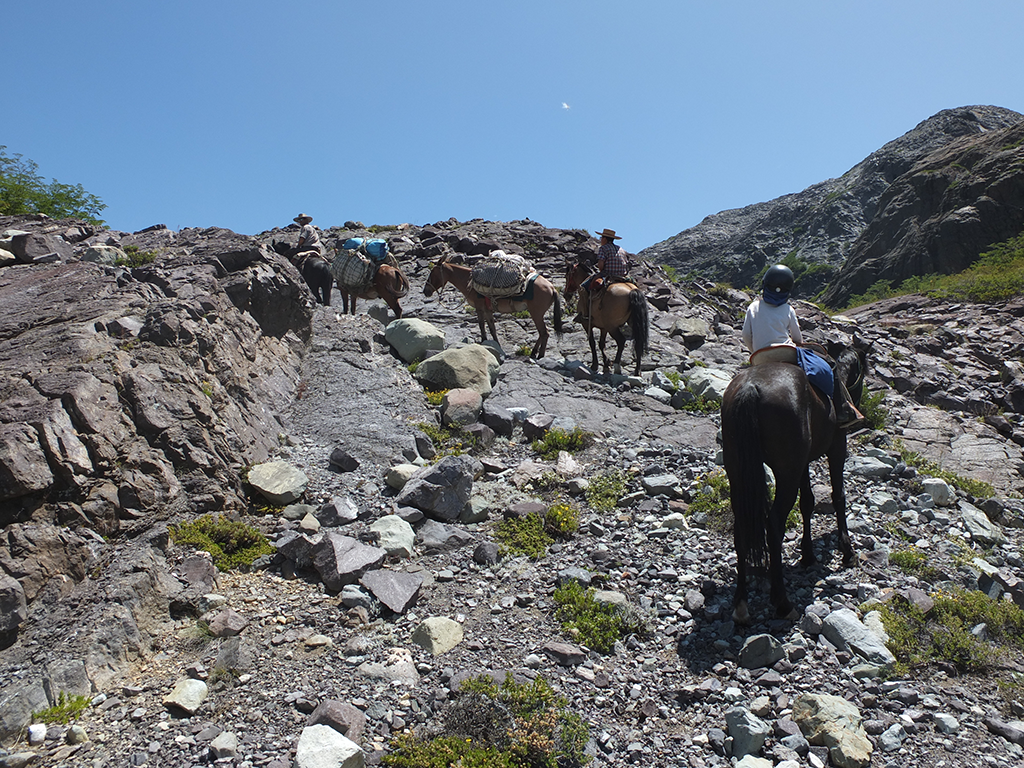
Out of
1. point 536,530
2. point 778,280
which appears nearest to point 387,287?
point 536,530

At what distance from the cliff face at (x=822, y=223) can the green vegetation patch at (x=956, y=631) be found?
167ft

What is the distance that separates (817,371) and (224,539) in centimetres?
558

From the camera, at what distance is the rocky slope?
3.49 meters

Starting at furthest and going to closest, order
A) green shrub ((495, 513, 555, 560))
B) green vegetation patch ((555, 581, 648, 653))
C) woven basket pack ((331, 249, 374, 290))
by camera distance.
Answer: woven basket pack ((331, 249, 374, 290)) < green shrub ((495, 513, 555, 560)) < green vegetation patch ((555, 581, 648, 653))

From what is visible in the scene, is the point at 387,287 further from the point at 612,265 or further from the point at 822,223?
the point at 822,223

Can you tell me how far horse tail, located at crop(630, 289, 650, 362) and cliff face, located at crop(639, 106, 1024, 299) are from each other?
4468 centimetres

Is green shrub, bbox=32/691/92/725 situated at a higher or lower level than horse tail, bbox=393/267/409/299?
lower

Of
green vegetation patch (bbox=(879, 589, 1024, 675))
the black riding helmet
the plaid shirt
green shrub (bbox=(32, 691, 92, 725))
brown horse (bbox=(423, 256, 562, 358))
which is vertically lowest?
green vegetation patch (bbox=(879, 589, 1024, 675))

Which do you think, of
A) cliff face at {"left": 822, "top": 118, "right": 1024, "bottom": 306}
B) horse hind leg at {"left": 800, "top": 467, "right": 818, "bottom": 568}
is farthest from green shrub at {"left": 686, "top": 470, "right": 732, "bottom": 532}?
cliff face at {"left": 822, "top": 118, "right": 1024, "bottom": 306}

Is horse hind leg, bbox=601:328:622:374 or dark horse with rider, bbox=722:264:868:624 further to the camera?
horse hind leg, bbox=601:328:622:374

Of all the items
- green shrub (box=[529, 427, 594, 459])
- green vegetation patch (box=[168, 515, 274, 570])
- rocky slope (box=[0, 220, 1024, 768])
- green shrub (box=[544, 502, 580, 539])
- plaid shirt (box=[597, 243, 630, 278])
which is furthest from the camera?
plaid shirt (box=[597, 243, 630, 278])

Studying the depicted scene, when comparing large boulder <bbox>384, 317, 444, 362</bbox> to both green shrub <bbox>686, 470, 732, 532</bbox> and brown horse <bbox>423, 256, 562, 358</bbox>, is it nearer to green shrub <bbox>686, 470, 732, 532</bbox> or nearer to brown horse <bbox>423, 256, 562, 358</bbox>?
brown horse <bbox>423, 256, 562, 358</bbox>

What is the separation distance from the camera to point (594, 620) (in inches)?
179

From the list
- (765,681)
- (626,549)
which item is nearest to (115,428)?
(626,549)
